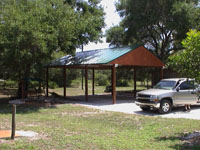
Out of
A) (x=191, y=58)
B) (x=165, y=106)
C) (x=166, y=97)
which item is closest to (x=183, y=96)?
(x=166, y=97)

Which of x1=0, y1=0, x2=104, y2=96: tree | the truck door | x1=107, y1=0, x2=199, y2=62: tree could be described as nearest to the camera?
the truck door

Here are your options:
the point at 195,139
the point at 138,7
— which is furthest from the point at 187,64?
the point at 138,7

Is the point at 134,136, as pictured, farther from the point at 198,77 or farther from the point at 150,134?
the point at 198,77

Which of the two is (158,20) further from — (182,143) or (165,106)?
(182,143)

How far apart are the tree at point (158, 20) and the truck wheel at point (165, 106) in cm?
1190

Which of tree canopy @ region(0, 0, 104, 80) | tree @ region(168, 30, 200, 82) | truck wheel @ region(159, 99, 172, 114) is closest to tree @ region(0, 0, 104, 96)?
tree canopy @ region(0, 0, 104, 80)

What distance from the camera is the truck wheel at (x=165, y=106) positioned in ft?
44.4

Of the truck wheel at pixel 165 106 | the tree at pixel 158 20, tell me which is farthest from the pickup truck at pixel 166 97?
the tree at pixel 158 20

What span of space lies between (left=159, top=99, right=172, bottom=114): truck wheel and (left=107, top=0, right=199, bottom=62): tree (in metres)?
11.9

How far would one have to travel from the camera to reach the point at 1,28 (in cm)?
1448

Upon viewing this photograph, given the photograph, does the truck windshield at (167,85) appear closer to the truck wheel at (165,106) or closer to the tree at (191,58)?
the truck wheel at (165,106)

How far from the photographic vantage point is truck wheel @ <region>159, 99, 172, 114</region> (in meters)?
13.5

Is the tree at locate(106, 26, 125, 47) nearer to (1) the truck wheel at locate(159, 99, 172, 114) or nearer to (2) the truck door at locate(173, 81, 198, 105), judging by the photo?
(2) the truck door at locate(173, 81, 198, 105)

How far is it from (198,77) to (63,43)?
10931mm
